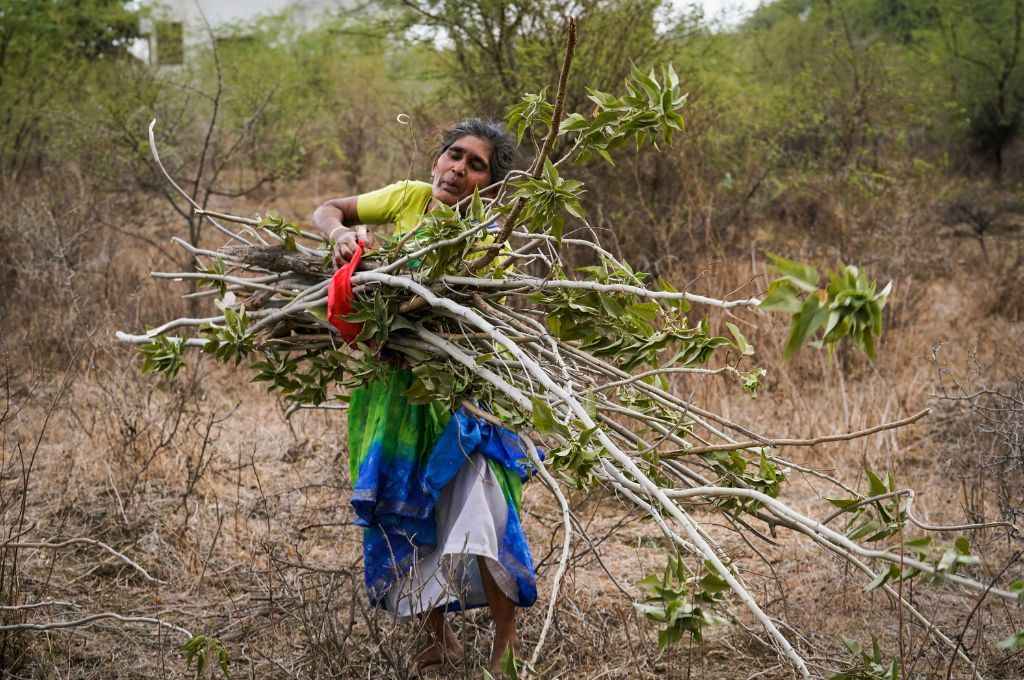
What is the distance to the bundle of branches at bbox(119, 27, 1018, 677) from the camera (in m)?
1.57

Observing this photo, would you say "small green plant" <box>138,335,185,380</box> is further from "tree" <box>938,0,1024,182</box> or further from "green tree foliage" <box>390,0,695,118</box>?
"tree" <box>938,0,1024,182</box>

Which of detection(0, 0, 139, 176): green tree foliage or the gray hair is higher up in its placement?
detection(0, 0, 139, 176): green tree foliage

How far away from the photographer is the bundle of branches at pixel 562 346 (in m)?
1.57

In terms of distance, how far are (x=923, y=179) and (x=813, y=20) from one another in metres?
7.47

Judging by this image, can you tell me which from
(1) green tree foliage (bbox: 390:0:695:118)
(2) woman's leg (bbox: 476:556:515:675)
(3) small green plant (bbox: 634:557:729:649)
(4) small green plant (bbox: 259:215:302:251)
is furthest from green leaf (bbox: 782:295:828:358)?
(1) green tree foliage (bbox: 390:0:695:118)

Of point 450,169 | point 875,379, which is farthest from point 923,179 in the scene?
point 450,169

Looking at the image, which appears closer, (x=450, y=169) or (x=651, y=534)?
(x=450, y=169)

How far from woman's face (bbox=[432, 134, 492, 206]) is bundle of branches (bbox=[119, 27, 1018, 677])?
0.05 meters

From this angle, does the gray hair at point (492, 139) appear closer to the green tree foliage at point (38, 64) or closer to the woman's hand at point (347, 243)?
the woman's hand at point (347, 243)

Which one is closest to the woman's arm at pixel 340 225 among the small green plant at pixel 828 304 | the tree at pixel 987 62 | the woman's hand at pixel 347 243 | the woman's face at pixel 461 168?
the woman's hand at pixel 347 243

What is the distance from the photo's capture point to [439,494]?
2408 mm

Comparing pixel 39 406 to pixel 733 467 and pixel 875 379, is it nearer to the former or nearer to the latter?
pixel 733 467

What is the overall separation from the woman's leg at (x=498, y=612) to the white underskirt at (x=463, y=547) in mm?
41

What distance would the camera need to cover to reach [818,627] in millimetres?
2861
